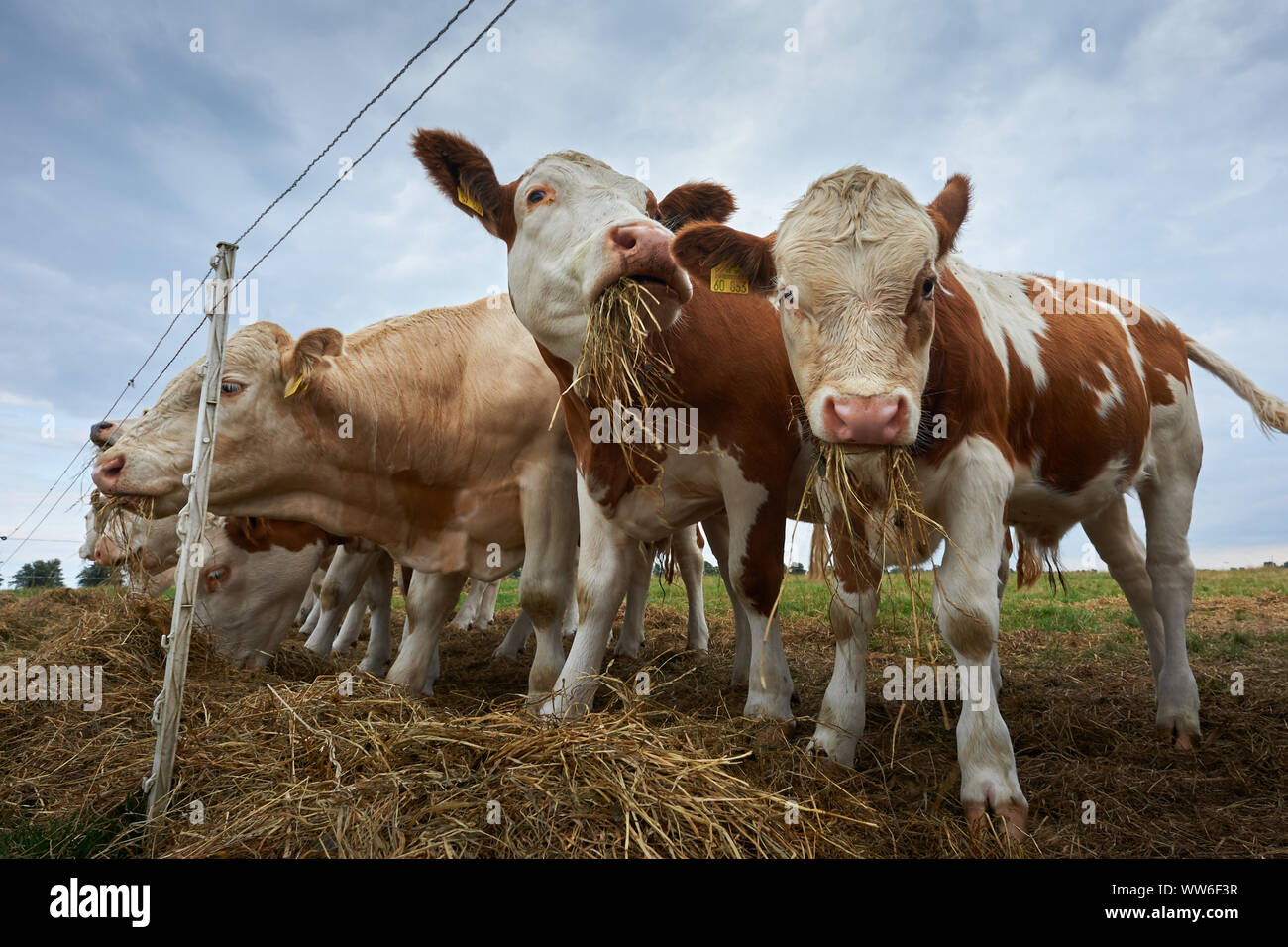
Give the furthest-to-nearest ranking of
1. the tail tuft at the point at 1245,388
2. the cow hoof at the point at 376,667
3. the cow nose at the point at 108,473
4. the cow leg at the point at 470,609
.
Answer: the cow leg at the point at 470,609 → the cow hoof at the point at 376,667 → the tail tuft at the point at 1245,388 → the cow nose at the point at 108,473

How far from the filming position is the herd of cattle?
10.5 ft

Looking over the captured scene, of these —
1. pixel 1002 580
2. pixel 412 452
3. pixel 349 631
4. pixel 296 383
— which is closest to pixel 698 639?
pixel 1002 580

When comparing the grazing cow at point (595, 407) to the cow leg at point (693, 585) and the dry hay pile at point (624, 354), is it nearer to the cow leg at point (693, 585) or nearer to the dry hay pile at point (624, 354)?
the dry hay pile at point (624, 354)

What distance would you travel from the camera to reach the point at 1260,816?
11.3 ft

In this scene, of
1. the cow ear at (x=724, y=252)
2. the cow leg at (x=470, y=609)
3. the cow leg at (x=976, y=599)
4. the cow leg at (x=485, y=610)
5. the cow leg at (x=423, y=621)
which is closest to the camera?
the cow leg at (x=976, y=599)

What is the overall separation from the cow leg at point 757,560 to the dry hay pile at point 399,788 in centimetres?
71

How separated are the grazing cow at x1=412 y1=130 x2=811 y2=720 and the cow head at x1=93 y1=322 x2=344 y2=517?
1574 millimetres

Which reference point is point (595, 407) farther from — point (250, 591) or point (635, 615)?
point (635, 615)

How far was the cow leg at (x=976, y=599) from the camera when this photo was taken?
10.3 feet

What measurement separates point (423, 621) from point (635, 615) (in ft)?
8.47

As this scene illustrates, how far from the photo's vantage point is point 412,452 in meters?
5.52

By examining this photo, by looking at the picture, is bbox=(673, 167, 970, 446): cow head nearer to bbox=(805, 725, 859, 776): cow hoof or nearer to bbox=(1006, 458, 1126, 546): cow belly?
bbox=(1006, 458, 1126, 546): cow belly

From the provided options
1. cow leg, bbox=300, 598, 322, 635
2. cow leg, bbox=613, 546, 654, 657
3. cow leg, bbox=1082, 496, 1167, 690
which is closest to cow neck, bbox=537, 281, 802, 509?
cow leg, bbox=1082, 496, 1167, 690

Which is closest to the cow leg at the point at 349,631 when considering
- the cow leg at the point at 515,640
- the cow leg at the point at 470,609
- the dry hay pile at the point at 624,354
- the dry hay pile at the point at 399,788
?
the cow leg at the point at 470,609
